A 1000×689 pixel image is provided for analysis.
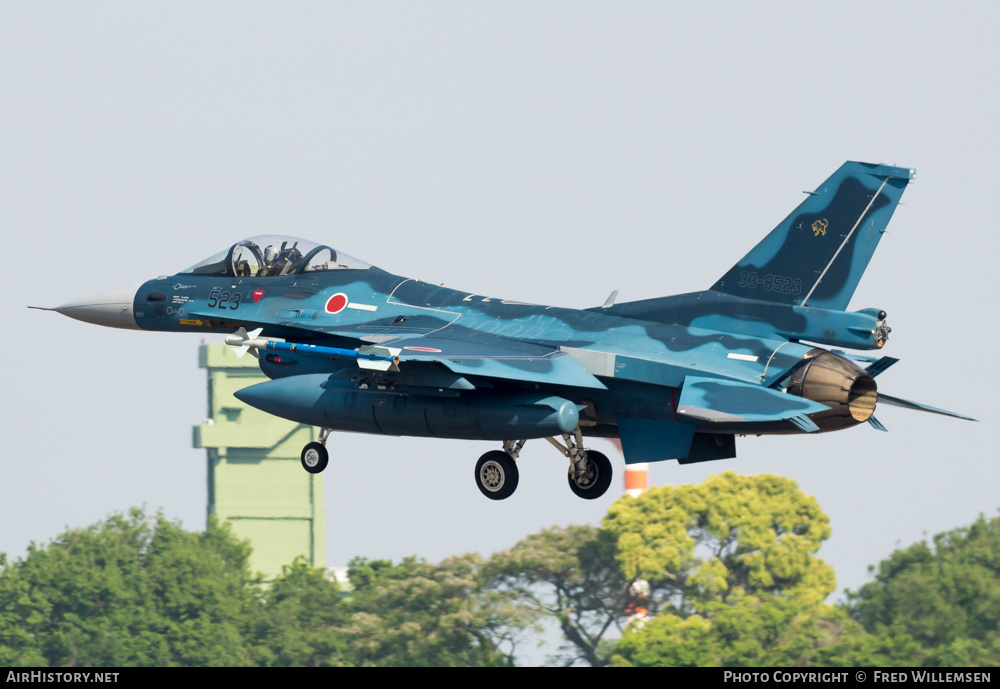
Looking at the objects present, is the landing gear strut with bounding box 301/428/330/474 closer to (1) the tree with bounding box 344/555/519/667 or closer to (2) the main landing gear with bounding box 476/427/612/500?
(2) the main landing gear with bounding box 476/427/612/500

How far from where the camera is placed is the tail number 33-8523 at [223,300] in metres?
31.0

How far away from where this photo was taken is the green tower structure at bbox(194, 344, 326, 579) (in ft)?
366

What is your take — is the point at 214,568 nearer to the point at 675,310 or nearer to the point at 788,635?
the point at 788,635

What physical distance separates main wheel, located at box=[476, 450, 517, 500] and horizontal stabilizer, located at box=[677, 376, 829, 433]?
3576 mm

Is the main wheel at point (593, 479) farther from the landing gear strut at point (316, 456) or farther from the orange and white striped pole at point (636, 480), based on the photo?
the orange and white striped pole at point (636, 480)

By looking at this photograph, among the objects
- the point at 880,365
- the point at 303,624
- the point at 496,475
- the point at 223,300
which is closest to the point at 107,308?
the point at 223,300

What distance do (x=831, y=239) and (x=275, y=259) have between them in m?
9.84

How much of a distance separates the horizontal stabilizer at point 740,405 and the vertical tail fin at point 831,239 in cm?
199

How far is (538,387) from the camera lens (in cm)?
2773

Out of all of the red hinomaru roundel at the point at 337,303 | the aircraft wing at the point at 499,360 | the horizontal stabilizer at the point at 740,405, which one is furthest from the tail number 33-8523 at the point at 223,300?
the horizontal stabilizer at the point at 740,405

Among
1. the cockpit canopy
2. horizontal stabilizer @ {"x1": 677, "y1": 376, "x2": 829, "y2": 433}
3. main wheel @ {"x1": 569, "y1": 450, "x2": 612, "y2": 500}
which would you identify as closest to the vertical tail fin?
horizontal stabilizer @ {"x1": 677, "y1": 376, "x2": 829, "y2": 433}

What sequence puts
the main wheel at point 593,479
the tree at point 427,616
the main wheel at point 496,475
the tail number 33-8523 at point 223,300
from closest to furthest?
the main wheel at point 496,475, the main wheel at point 593,479, the tail number 33-8523 at point 223,300, the tree at point 427,616
